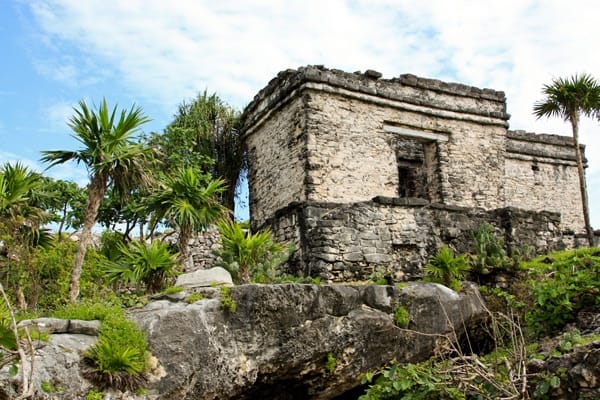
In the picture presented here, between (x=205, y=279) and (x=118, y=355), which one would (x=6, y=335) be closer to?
(x=118, y=355)

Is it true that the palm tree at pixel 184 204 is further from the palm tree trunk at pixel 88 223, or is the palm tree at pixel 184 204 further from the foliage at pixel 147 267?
the foliage at pixel 147 267

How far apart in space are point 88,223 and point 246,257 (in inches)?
92.1

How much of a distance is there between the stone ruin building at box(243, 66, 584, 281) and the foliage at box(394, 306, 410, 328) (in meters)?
1.16

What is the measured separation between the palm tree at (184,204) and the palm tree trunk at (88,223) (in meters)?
1.19

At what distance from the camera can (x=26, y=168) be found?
9219 mm

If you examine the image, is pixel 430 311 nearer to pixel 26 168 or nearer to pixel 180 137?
pixel 26 168

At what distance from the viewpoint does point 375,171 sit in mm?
11914

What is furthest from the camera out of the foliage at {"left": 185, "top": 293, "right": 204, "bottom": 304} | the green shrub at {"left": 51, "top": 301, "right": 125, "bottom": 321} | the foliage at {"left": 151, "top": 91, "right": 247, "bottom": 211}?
the foliage at {"left": 151, "top": 91, "right": 247, "bottom": 211}

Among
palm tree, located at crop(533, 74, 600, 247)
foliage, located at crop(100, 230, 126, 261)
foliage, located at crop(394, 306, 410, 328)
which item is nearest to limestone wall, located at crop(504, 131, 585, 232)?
palm tree, located at crop(533, 74, 600, 247)

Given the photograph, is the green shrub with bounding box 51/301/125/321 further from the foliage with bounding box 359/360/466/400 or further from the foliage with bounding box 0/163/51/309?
the foliage with bounding box 359/360/466/400

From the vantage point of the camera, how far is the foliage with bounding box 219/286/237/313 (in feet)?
23.6

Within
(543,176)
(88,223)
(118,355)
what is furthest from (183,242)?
(543,176)

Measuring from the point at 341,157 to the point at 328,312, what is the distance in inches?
168

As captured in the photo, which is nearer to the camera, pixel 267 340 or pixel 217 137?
pixel 267 340
